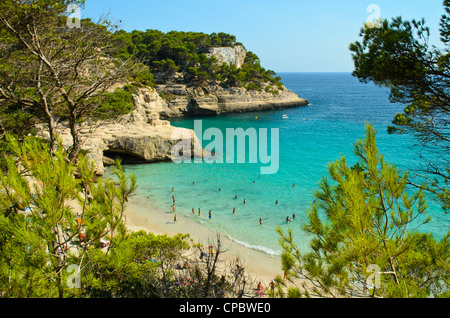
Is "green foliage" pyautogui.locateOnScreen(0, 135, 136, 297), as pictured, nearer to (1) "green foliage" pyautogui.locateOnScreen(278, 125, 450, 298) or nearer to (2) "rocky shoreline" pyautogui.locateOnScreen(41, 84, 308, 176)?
(1) "green foliage" pyautogui.locateOnScreen(278, 125, 450, 298)

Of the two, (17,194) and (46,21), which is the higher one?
(46,21)

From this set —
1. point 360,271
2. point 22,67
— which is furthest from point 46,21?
point 360,271

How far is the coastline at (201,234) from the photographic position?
12747 millimetres

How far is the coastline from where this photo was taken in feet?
41.8

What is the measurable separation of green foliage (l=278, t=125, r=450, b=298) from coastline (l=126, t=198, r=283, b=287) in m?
6.82

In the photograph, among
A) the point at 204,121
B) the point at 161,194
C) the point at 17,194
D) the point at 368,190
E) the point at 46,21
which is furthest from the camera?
the point at 204,121

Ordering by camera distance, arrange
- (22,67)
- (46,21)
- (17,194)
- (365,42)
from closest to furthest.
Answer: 1. (17,194)
2. (365,42)
3. (46,21)
4. (22,67)

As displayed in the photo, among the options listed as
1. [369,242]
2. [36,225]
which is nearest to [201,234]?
[36,225]

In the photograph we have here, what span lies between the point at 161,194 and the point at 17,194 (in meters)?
16.6

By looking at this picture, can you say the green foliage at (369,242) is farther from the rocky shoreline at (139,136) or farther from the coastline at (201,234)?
the rocky shoreline at (139,136)

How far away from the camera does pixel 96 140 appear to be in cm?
2400

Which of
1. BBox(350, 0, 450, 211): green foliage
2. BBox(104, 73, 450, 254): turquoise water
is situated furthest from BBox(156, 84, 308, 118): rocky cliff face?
BBox(350, 0, 450, 211): green foliage
